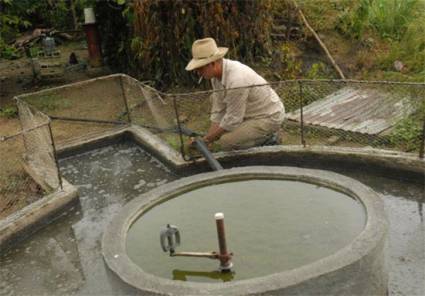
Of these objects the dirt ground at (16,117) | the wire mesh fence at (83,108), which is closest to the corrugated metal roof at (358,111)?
the wire mesh fence at (83,108)

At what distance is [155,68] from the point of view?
9625 mm

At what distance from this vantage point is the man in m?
5.98

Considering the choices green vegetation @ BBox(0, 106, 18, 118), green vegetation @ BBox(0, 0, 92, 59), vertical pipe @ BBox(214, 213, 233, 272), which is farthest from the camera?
green vegetation @ BBox(0, 0, 92, 59)

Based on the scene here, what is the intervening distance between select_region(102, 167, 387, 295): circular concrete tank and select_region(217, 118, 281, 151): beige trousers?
1434 millimetres

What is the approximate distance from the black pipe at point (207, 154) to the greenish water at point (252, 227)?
681 millimetres

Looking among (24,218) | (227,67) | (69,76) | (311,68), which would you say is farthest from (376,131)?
(69,76)

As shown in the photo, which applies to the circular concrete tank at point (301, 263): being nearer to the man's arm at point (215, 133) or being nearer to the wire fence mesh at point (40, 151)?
the man's arm at point (215, 133)

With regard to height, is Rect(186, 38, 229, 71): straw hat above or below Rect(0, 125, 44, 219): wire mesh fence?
above

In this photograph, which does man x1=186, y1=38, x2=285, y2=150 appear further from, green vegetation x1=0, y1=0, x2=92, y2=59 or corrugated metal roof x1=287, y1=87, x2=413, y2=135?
green vegetation x1=0, y1=0, x2=92, y2=59

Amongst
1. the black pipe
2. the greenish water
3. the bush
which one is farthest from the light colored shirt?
the bush

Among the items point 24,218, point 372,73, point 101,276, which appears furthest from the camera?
Answer: point 372,73

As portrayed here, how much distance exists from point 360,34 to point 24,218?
23.1 feet

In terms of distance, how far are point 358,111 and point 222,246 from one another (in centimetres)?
444

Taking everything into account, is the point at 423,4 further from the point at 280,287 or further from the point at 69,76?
the point at 280,287
